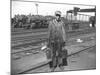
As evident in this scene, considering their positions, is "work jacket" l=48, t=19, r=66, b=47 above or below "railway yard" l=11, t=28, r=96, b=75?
above

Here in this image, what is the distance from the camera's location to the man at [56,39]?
2.54 m

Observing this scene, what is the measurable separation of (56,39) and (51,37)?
0.09m

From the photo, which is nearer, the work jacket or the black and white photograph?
the black and white photograph

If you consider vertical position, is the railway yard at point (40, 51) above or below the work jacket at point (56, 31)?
below

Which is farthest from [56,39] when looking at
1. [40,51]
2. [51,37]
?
[40,51]

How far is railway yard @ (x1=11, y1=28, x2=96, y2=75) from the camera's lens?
236cm

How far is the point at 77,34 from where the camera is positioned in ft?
8.80

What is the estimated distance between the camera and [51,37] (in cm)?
254

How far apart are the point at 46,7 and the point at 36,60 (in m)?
0.80

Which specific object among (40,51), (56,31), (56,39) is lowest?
(40,51)

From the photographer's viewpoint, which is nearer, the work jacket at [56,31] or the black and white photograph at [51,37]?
the black and white photograph at [51,37]

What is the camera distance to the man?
254 centimetres

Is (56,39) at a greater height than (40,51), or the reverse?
(56,39)

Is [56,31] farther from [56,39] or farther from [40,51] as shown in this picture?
[40,51]
